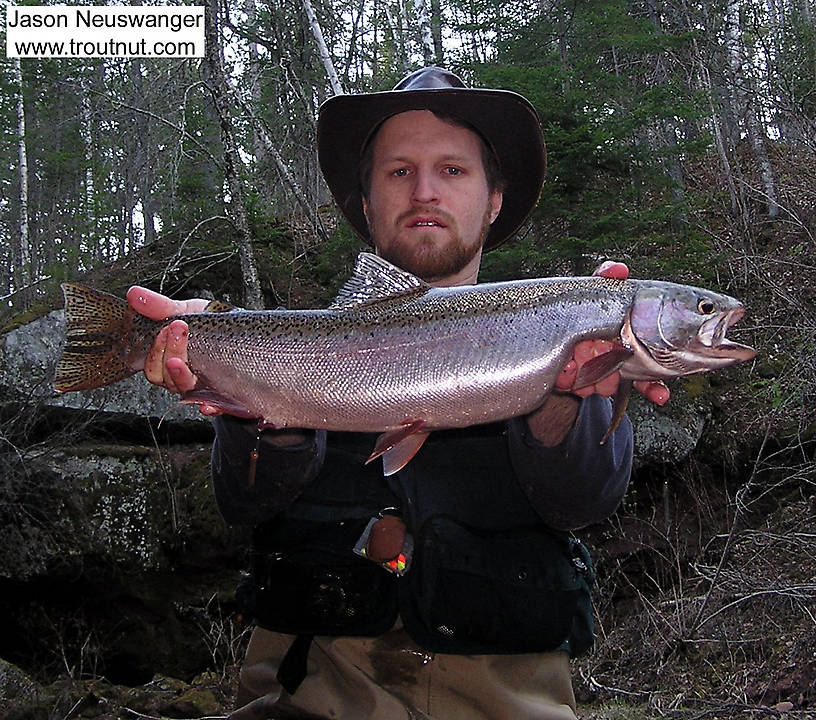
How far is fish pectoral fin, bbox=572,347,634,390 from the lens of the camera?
2.72 meters

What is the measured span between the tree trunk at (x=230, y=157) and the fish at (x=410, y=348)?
639cm

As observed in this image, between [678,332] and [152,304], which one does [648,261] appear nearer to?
[678,332]

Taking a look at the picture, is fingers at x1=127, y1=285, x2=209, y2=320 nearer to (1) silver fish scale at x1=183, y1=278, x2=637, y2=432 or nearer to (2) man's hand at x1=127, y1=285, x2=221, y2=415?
(2) man's hand at x1=127, y1=285, x2=221, y2=415

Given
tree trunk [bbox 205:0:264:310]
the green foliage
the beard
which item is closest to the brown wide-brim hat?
the beard

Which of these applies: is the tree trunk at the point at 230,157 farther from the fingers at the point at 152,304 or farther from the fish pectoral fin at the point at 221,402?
the fish pectoral fin at the point at 221,402

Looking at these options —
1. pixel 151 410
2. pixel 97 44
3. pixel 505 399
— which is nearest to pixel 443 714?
pixel 505 399

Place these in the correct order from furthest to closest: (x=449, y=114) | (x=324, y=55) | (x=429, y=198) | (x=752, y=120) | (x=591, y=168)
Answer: (x=752, y=120)
(x=324, y=55)
(x=591, y=168)
(x=449, y=114)
(x=429, y=198)

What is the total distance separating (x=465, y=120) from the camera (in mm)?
4008

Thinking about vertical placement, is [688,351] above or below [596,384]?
above

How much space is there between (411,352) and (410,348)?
0.06 feet

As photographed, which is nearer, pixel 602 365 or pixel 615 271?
pixel 602 365

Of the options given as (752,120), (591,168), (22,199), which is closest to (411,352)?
(591,168)

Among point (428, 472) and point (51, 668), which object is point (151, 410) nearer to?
point (51, 668)

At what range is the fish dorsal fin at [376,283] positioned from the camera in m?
3.01
